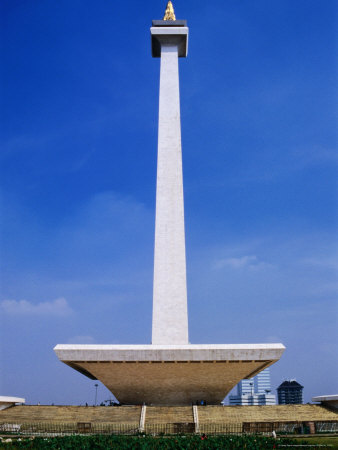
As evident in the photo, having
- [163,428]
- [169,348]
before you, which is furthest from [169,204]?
[163,428]

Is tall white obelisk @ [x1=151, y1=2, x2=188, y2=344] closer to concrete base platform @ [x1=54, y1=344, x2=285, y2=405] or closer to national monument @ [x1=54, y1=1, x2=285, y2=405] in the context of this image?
national monument @ [x1=54, y1=1, x2=285, y2=405]

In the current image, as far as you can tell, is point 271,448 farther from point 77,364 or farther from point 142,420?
point 77,364

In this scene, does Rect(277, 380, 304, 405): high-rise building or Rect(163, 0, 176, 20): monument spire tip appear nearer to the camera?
Rect(163, 0, 176, 20): monument spire tip

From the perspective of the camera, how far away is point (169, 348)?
20.0 m

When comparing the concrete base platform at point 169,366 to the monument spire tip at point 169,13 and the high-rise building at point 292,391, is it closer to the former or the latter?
the monument spire tip at point 169,13

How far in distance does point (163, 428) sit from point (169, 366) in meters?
4.27

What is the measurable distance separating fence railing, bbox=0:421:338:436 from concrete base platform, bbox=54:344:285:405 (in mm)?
3419

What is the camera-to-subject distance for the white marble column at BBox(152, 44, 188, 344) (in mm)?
23750

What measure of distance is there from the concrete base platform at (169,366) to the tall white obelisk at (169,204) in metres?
2.28

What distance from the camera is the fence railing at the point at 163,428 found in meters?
15.5

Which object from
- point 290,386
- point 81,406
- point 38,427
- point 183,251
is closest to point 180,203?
point 183,251

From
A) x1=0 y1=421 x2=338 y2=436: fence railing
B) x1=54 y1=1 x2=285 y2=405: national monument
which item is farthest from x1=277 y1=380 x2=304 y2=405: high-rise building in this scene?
x1=0 y1=421 x2=338 y2=436: fence railing

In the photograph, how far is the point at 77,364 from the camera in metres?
21.5

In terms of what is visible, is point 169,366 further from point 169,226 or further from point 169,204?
point 169,204
